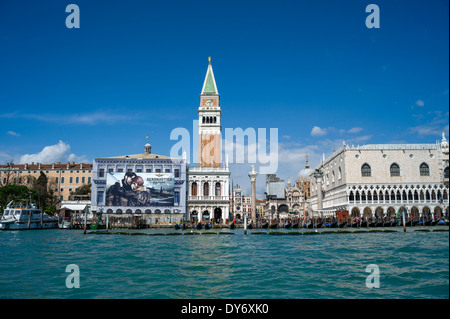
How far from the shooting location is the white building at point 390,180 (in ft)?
169

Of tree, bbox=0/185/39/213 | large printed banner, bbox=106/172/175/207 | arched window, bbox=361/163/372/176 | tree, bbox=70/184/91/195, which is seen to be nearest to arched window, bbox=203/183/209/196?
large printed banner, bbox=106/172/175/207

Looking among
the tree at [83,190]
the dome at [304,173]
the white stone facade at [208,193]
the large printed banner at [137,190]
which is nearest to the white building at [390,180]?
the white stone facade at [208,193]

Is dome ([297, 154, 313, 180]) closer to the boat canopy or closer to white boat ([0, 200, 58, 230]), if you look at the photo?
the boat canopy

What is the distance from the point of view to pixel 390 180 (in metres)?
52.8

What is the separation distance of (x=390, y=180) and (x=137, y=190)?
122 ft

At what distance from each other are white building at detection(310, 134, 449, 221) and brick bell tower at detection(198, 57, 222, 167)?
783 inches

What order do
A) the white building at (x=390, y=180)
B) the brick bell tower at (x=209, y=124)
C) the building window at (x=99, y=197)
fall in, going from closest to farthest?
the building window at (x=99, y=197) < the white building at (x=390, y=180) < the brick bell tower at (x=209, y=124)

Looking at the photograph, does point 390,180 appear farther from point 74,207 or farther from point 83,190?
point 83,190

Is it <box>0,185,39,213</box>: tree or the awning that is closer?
<box>0,185,39,213</box>: tree

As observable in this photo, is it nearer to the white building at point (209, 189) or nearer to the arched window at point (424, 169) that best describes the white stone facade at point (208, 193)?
the white building at point (209, 189)

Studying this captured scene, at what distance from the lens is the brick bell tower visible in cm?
5616

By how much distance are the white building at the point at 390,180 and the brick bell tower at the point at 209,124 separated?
65.3 feet
